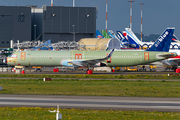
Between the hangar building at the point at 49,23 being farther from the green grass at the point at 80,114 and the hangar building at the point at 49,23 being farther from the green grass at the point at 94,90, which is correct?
the green grass at the point at 80,114

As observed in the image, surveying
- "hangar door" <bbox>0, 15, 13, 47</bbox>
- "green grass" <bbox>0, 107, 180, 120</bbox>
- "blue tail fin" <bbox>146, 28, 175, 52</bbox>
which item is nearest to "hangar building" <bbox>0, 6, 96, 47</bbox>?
"hangar door" <bbox>0, 15, 13, 47</bbox>

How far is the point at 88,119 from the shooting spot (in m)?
16.4

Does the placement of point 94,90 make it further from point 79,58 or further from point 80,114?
point 79,58

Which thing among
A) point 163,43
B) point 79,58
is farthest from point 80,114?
point 163,43

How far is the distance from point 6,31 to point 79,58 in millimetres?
72509

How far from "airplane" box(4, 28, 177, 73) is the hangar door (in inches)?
2567

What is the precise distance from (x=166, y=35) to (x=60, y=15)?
65263 mm

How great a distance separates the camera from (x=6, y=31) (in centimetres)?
12306

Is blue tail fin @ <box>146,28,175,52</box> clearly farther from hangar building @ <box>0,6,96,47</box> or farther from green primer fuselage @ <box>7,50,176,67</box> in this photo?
hangar building @ <box>0,6,96,47</box>

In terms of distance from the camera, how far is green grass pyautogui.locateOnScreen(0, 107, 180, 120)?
16766 mm

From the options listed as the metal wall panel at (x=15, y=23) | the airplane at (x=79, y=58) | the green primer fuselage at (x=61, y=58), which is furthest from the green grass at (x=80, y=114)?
the metal wall panel at (x=15, y=23)

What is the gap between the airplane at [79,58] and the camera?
195 feet

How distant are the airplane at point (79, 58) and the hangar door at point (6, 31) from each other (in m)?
65.2

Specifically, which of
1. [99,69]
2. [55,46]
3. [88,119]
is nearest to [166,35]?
[99,69]
